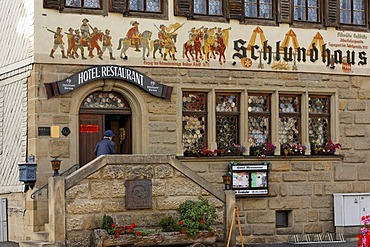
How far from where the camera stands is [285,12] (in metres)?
25.9

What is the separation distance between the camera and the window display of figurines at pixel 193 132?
24.8 m

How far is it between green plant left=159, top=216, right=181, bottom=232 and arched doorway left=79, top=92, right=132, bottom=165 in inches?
117

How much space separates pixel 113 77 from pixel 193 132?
250 centimetres

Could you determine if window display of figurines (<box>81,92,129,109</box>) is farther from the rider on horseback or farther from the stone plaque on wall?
the stone plaque on wall

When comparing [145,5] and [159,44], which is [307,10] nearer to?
[159,44]

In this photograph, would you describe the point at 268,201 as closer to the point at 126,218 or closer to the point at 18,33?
the point at 126,218

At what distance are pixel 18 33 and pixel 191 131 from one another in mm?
4464

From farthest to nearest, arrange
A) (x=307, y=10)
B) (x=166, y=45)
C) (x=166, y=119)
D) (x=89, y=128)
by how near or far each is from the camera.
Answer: (x=307, y=10) → (x=166, y=45) → (x=166, y=119) → (x=89, y=128)

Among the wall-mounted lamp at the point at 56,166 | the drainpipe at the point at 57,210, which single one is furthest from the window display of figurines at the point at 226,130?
the drainpipe at the point at 57,210

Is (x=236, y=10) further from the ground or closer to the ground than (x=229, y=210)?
further from the ground

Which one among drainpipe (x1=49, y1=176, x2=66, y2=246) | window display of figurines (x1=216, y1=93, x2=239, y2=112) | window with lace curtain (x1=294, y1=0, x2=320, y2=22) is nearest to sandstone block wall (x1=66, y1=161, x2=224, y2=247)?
drainpipe (x1=49, y1=176, x2=66, y2=246)

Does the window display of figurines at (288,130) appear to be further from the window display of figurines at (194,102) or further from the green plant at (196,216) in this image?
the green plant at (196,216)

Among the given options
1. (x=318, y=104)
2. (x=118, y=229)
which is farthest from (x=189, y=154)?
(x=118, y=229)

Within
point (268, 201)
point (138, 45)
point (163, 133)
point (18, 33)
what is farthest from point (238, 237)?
point (18, 33)
